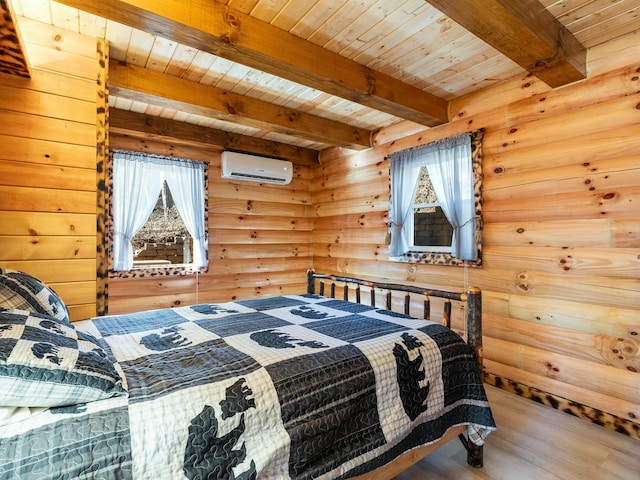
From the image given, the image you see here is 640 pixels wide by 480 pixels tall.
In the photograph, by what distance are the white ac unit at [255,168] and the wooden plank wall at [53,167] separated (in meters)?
1.75

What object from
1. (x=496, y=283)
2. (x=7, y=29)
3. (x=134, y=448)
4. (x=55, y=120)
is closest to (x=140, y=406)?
(x=134, y=448)

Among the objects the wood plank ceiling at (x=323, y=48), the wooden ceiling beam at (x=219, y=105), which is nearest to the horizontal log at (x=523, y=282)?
the wood plank ceiling at (x=323, y=48)

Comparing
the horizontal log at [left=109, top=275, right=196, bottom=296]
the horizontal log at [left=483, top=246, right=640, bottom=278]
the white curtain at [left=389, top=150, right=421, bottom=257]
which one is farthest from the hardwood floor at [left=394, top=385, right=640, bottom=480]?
the horizontal log at [left=109, top=275, right=196, bottom=296]

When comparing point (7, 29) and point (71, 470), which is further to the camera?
point (7, 29)

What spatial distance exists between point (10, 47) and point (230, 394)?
6.22ft

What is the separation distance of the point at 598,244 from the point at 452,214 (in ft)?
3.35

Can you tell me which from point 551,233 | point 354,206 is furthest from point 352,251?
point 551,233

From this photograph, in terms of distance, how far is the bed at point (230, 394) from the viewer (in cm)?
89

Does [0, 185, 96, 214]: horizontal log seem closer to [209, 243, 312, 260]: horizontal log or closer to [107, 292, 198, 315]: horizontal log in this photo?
[107, 292, 198, 315]: horizontal log

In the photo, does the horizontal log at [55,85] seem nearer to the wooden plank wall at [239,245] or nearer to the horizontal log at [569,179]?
the wooden plank wall at [239,245]

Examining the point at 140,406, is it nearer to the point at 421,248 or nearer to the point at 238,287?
the point at 421,248

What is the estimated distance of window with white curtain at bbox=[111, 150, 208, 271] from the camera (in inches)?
130

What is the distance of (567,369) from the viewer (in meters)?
2.32

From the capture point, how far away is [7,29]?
1475 mm
